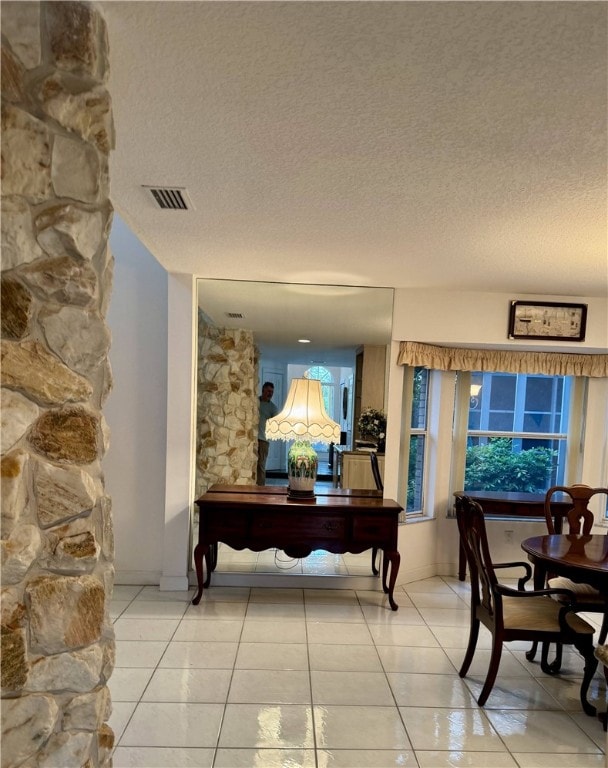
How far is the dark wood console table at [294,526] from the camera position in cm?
342

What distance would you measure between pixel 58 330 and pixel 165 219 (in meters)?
1.51

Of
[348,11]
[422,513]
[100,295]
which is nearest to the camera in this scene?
[348,11]

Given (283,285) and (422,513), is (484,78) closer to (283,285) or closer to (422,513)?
(283,285)

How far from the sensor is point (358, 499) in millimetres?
3682

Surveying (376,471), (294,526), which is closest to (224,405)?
(294,526)

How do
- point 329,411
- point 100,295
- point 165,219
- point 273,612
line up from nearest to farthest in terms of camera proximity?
point 100,295 → point 165,219 → point 273,612 → point 329,411

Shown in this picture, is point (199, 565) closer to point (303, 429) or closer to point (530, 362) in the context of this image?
point (303, 429)

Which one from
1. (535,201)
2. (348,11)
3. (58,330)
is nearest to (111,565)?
(58,330)

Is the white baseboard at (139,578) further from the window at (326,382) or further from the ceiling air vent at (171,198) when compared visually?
the ceiling air vent at (171,198)

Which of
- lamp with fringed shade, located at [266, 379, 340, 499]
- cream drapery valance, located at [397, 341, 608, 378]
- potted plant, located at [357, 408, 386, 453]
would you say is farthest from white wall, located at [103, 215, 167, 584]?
cream drapery valance, located at [397, 341, 608, 378]

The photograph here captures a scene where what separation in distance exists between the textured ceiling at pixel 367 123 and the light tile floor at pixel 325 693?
2.32 metres

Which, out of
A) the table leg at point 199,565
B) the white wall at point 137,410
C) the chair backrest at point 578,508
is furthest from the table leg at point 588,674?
the white wall at point 137,410

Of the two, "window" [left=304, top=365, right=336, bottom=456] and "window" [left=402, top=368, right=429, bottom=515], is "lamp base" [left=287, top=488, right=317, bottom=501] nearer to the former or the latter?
"window" [left=304, top=365, right=336, bottom=456]

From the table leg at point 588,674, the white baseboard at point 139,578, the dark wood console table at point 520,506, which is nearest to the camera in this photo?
the table leg at point 588,674
